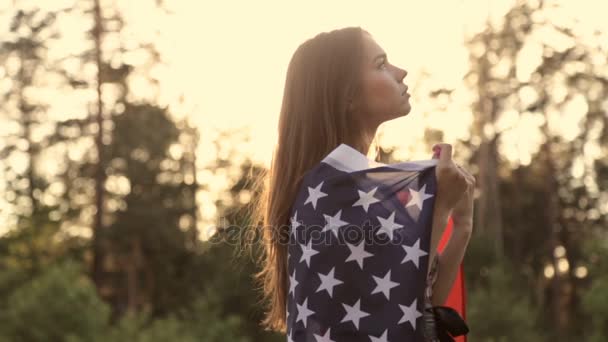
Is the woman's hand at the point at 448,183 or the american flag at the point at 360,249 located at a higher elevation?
the woman's hand at the point at 448,183

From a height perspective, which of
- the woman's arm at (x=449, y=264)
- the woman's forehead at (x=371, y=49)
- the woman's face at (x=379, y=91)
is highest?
the woman's forehead at (x=371, y=49)

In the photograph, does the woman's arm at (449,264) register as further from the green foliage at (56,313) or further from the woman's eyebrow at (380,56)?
the green foliage at (56,313)

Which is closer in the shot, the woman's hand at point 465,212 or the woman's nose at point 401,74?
the woman's hand at point 465,212

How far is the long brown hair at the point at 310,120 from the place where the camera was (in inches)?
108

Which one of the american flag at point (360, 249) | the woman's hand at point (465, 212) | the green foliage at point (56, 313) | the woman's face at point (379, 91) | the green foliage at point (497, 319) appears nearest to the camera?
the american flag at point (360, 249)

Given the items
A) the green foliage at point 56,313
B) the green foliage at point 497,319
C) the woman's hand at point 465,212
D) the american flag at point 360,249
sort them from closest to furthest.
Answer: the american flag at point 360,249 < the woman's hand at point 465,212 < the green foliage at point 56,313 < the green foliage at point 497,319

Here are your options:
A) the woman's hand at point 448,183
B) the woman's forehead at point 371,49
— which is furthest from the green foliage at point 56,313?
the woman's hand at point 448,183

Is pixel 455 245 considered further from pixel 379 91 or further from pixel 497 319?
pixel 497 319

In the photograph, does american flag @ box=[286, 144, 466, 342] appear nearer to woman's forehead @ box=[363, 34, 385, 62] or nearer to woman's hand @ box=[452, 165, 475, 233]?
woman's hand @ box=[452, 165, 475, 233]

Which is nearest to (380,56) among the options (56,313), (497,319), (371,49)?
(371,49)

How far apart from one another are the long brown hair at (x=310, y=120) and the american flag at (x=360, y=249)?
17cm

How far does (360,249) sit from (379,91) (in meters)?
0.52

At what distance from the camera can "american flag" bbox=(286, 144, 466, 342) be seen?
237 centimetres

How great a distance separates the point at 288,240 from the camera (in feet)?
9.18
